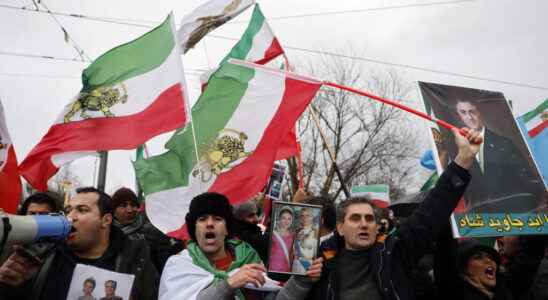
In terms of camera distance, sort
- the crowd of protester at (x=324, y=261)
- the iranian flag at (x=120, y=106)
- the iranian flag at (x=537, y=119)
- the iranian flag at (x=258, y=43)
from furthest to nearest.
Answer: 1. the iranian flag at (x=258, y=43)
2. the iranian flag at (x=120, y=106)
3. the iranian flag at (x=537, y=119)
4. the crowd of protester at (x=324, y=261)

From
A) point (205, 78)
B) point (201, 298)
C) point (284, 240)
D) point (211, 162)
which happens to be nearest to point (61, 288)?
point (201, 298)

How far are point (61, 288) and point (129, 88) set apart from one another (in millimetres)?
2704

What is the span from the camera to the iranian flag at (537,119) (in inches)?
183

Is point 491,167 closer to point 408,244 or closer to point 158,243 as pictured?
point 408,244

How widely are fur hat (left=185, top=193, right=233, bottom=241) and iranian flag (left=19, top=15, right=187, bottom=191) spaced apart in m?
1.76

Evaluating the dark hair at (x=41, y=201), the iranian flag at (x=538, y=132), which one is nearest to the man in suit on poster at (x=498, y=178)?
the iranian flag at (x=538, y=132)

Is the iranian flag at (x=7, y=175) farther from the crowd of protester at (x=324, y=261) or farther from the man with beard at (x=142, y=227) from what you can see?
the crowd of protester at (x=324, y=261)

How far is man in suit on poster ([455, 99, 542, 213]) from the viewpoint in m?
3.29

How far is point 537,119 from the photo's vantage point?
190 inches

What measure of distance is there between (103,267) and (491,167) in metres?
2.59

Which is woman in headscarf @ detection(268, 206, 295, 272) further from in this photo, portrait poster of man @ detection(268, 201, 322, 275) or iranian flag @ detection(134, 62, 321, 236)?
iranian flag @ detection(134, 62, 321, 236)

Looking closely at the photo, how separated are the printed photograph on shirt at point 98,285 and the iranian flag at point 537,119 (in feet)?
12.3

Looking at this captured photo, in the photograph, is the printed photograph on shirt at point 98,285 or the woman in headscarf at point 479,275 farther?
the woman in headscarf at point 479,275

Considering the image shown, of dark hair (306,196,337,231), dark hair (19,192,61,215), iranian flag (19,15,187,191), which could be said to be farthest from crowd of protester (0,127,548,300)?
iranian flag (19,15,187,191)
